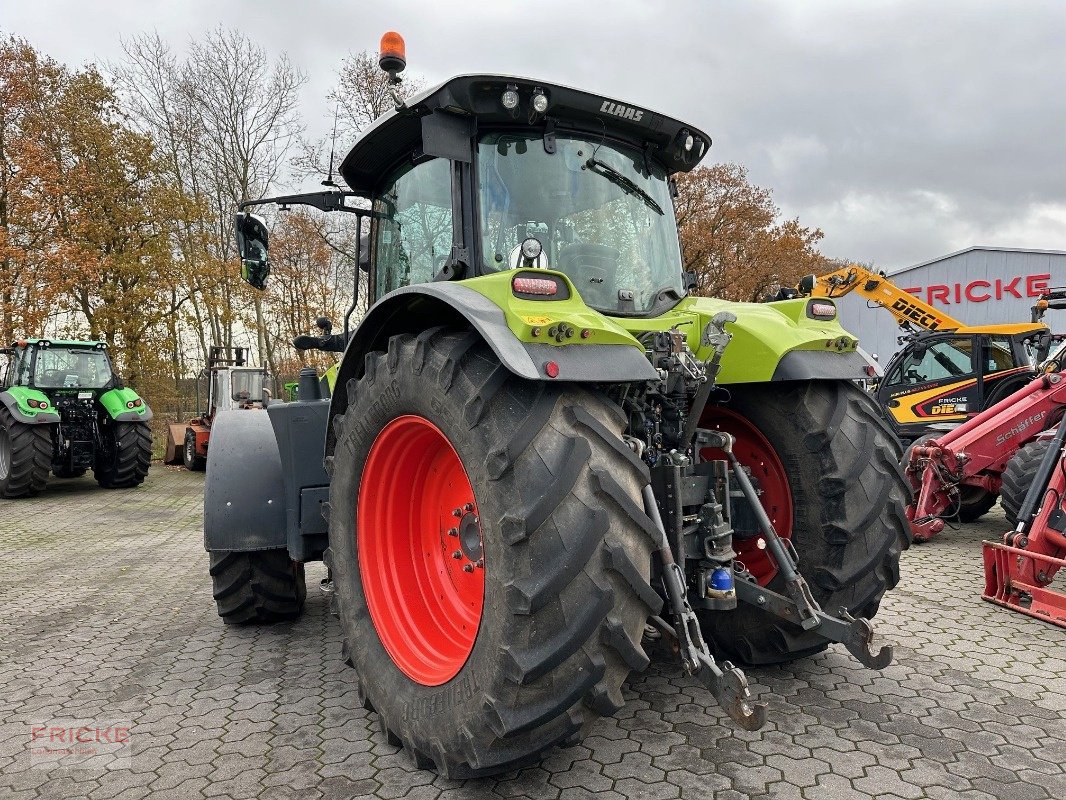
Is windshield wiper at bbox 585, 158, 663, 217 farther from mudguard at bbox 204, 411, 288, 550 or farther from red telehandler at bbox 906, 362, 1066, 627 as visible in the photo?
red telehandler at bbox 906, 362, 1066, 627

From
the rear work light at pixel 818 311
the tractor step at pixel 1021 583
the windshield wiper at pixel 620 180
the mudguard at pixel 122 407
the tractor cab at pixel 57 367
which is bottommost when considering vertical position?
the tractor step at pixel 1021 583

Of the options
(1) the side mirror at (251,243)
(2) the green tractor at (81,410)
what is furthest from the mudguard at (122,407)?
(1) the side mirror at (251,243)

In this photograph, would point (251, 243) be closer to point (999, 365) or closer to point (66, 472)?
point (999, 365)

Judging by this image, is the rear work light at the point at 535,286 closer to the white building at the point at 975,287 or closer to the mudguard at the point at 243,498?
the mudguard at the point at 243,498

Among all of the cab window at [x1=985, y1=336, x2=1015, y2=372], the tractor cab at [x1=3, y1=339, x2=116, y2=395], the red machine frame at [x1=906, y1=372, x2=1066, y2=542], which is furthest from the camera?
the tractor cab at [x1=3, y1=339, x2=116, y2=395]

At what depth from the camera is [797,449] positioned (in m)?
3.05

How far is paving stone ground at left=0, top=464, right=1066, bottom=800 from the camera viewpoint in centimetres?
249

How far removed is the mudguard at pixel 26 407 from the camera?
420 inches

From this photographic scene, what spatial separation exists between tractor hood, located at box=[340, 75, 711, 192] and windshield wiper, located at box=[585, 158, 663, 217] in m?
0.15

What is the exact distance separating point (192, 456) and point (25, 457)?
3.96m

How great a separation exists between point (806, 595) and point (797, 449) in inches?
24.5

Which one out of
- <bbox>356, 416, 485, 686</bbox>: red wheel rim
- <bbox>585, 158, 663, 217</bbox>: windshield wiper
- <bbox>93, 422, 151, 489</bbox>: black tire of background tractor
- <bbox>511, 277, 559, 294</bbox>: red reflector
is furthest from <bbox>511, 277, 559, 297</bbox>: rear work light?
<bbox>93, 422, 151, 489</bbox>: black tire of background tractor

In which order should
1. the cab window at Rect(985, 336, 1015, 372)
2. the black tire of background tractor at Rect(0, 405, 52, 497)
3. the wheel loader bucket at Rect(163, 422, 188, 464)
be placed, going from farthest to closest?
the wheel loader bucket at Rect(163, 422, 188, 464) → the black tire of background tractor at Rect(0, 405, 52, 497) → the cab window at Rect(985, 336, 1015, 372)

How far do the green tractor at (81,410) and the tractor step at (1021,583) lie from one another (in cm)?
1170
